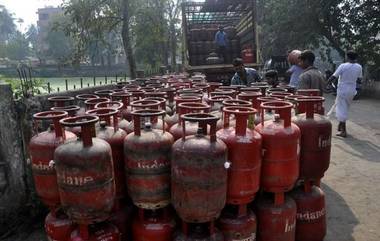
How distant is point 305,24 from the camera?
1875 centimetres

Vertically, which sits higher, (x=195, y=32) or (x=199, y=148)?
(x=195, y=32)

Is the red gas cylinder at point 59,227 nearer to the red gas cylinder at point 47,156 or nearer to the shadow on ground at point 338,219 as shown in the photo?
the red gas cylinder at point 47,156

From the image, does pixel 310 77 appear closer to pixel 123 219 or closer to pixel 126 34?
pixel 123 219

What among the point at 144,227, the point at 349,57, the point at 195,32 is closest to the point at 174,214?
the point at 144,227

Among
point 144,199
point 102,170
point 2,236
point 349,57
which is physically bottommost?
point 2,236

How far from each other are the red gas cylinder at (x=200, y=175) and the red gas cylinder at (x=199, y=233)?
0.17m

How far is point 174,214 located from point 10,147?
7.20 feet

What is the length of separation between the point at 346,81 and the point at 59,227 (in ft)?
22.4

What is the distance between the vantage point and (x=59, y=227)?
3227 mm

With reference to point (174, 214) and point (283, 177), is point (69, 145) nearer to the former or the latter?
point (174, 214)

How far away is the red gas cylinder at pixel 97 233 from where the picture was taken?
2.93 m

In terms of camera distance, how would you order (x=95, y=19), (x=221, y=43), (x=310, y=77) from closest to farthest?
1. (x=310, y=77)
2. (x=95, y=19)
3. (x=221, y=43)

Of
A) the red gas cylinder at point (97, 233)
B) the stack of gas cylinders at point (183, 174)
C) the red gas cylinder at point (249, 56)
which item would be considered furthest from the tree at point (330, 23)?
the red gas cylinder at point (97, 233)

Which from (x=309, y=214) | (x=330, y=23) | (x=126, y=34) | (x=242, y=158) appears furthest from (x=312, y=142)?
(x=330, y=23)
